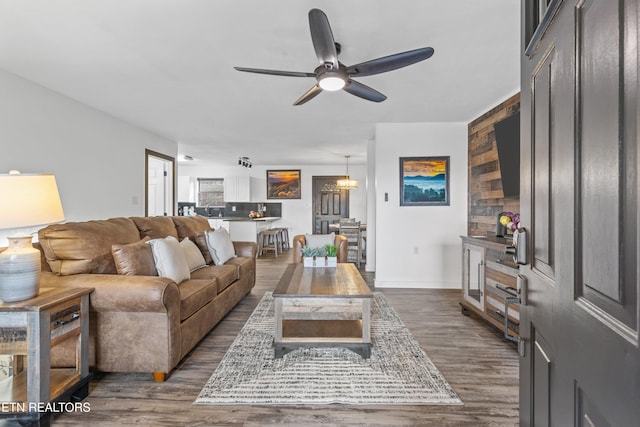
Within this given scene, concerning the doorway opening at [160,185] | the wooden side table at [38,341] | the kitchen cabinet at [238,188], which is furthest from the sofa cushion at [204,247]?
the kitchen cabinet at [238,188]

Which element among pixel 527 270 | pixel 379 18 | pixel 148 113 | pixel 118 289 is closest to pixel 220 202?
pixel 148 113

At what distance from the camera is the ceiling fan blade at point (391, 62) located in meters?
1.91

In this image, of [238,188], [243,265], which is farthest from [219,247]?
[238,188]

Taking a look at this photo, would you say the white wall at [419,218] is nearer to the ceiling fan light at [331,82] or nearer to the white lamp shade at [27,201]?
the ceiling fan light at [331,82]

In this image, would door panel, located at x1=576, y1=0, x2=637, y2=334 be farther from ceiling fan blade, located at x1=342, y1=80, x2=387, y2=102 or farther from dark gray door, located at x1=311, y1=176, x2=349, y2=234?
dark gray door, located at x1=311, y1=176, x2=349, y2=234

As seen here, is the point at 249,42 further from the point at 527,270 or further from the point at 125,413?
the point at 125,413

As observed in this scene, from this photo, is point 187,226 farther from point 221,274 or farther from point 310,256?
point 310,256

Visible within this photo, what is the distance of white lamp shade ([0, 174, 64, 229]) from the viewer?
1656mm

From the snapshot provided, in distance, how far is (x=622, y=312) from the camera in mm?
499

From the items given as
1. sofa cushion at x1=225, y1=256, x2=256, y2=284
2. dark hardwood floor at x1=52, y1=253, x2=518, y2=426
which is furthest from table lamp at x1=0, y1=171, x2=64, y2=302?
sofa cushion at x1=225, y1=256, x2=256, y2=284

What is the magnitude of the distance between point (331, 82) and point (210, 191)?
25.3 ft

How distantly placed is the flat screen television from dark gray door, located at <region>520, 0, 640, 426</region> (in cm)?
246

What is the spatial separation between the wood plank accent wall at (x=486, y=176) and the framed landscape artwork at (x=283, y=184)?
5244 millimetres

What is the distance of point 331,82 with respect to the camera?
7.18 ft
